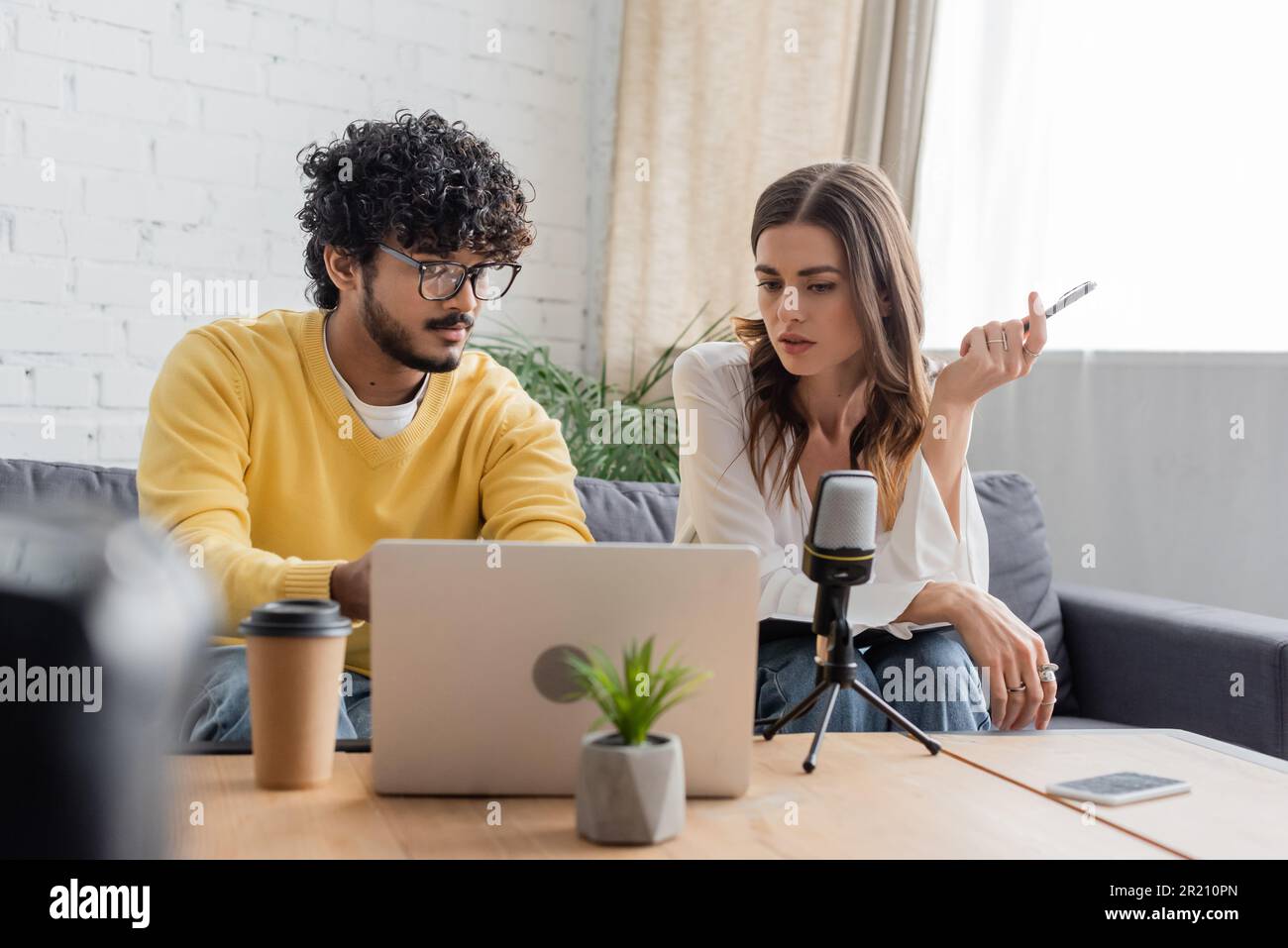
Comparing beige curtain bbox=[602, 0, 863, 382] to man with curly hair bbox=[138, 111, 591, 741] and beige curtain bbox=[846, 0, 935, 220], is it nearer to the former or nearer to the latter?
beige curtain bbox=[846, 0, 935, 220]

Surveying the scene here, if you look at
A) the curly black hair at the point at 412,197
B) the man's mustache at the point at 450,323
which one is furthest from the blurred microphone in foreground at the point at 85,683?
the curly black hair at the point at 412,197

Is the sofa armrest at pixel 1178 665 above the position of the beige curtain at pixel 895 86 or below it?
below

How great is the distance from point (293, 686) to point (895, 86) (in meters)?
2.48

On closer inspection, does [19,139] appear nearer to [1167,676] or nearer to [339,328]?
[339,328]

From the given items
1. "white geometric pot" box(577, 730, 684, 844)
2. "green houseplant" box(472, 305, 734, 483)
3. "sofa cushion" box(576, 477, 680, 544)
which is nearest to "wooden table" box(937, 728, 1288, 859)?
"white geometric pot" box(577, 730, 684, 844)

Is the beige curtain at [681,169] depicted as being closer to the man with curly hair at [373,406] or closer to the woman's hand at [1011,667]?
the man with curly hair at [373,406]

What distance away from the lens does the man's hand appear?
1.33 m

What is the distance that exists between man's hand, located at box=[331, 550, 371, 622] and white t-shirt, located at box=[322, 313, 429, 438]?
417mm

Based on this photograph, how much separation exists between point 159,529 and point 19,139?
8.37 feet

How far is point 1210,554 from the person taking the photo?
2459 millimetres

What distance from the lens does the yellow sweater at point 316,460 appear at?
1.60 metres

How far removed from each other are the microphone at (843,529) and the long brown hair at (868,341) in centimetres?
68

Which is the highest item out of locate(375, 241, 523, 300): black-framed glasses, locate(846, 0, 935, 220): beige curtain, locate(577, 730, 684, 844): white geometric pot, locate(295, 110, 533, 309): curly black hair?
locate(846, 0, 935, 220): beige curtain
